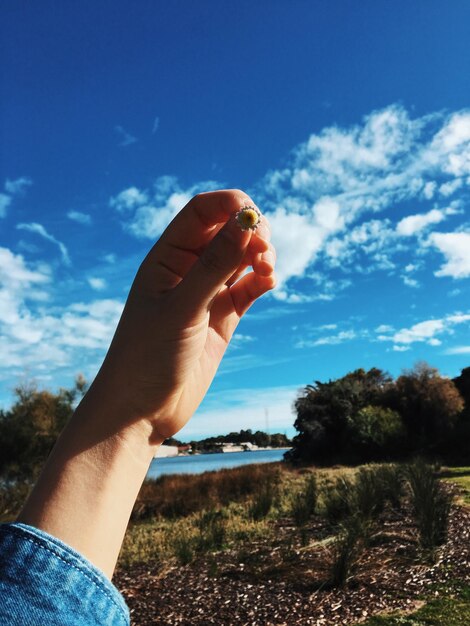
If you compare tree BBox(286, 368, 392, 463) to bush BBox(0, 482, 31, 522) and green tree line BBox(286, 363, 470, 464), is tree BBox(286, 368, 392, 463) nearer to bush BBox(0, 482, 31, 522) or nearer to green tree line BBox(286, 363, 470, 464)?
green tree line BBox(286, 363, 470, 464)

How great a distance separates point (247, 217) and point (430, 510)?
689 centimetres

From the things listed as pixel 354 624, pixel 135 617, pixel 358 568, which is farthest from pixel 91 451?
pixel 358 568

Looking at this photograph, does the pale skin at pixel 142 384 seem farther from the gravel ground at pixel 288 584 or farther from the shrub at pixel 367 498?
the shrub at pixel 367 498

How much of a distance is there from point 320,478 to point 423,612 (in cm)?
983

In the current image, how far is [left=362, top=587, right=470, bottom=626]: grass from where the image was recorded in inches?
173

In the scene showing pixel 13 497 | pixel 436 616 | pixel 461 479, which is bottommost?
pixel 436 616

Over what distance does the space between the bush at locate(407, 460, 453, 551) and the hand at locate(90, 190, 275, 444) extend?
21.0 feet

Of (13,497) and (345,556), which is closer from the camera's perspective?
(345,556)

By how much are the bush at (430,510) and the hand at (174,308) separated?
6.40 m

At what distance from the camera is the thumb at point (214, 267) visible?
2.82 feet

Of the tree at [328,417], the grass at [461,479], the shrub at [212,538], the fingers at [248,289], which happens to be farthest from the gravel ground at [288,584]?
the tree at [328,417]

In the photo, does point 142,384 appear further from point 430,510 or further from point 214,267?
point 430,510

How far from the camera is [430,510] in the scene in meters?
6.72

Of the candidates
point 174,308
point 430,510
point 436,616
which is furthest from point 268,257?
point 430,510
